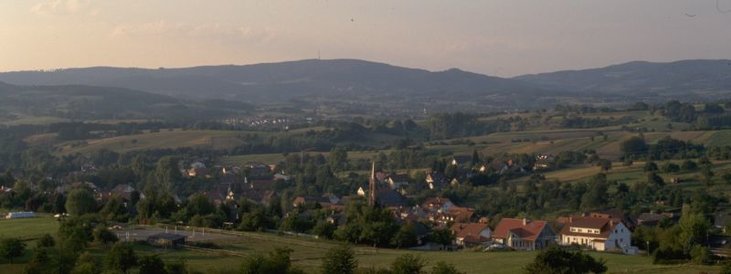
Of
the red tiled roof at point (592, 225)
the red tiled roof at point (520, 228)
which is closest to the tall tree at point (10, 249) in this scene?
the red tiled roof at point (520, 228)

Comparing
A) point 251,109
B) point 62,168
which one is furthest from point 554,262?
point 251,109

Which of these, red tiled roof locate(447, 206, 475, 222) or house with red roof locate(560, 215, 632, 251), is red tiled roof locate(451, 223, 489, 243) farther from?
red tiled roof locate(447, 206, 475, 222)

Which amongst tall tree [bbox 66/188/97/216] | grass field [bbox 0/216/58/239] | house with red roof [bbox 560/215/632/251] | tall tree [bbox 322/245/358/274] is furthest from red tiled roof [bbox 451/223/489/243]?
tall tree [bbox 322/245/358/274]

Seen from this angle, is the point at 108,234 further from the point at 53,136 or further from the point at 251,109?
the point at 251,109

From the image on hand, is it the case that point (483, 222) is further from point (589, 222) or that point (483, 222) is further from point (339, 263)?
point (339, 263)

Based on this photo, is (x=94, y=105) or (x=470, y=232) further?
(x=94, y=105)

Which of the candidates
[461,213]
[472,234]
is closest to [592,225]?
[472,234]
